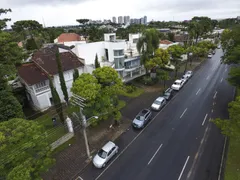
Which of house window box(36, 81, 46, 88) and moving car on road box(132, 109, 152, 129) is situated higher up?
house window box(36, 81, 46, 88)

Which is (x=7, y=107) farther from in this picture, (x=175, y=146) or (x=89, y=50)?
(x=175, y=146)

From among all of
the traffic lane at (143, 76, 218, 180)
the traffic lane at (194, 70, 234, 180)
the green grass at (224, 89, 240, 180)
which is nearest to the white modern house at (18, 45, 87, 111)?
the traffic lane at (143, 76, 218, 180)

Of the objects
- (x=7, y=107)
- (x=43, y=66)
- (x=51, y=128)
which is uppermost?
(x=43, y=66)

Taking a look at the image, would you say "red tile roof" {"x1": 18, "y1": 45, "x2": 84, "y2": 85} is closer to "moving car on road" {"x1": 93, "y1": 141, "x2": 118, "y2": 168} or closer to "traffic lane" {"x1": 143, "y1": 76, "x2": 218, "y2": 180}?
"moving car on road" {"x1": 93, "y1": 141, "x2": 118, "y2": 168}

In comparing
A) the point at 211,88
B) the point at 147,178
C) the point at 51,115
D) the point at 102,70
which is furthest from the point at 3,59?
the point at 211,88

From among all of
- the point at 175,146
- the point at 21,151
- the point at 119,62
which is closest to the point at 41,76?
the point at 119,62

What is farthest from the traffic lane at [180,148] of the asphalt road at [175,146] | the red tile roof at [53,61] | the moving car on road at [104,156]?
the red tile roof at [53,61]

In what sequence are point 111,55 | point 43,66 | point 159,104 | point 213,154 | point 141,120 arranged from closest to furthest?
point 213,154 → point 141,120 → point 159,104 → point 43,66 → point 111,55
